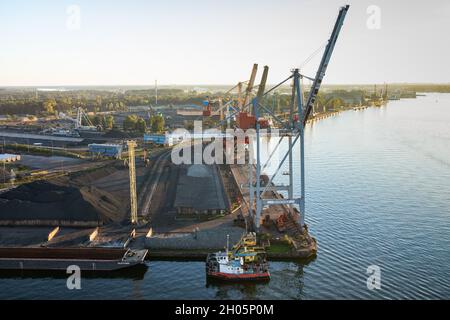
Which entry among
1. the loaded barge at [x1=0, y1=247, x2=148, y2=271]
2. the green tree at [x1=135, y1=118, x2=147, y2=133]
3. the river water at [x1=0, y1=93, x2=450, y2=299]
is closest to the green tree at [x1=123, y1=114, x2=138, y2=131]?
the green tree at [x1=135, y1=118, x2=147, y2=133]

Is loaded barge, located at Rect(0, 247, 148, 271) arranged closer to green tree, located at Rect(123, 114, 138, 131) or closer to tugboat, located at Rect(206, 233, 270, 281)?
tugboat, located at Rect(206, 233, 270, 281)

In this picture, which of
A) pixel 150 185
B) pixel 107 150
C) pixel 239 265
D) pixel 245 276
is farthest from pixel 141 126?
pixel 245 276

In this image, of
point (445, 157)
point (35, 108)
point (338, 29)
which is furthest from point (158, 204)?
point (35, 108)

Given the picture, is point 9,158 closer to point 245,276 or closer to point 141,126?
point 141,126

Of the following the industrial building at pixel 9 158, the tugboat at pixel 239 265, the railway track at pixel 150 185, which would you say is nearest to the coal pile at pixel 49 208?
the railway track at pixel 150 185

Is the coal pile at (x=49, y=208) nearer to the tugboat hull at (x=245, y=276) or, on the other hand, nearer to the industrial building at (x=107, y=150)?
the tugboat hull at (x=245, y=276)

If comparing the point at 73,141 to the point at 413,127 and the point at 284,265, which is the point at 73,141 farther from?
the point at 413,127
